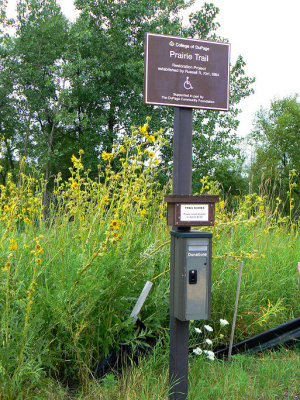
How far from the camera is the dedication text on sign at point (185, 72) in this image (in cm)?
273

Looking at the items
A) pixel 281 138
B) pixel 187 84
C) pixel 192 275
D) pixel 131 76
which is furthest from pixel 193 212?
pixel 281 138

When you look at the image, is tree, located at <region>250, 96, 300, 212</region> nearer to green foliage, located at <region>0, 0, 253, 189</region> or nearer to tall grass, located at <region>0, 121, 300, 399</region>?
green foliage, located at <region>0, 0, 253, 189</region>

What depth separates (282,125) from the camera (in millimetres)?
31562

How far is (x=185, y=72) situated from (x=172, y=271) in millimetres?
1272

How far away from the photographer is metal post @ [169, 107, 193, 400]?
270cm

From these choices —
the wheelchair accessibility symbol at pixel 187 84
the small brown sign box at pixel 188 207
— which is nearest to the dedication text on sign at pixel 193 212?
the small brown sign box at pixel 188 207

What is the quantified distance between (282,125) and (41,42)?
17.8 metres

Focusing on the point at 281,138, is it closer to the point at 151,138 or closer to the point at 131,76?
the point at 131,76

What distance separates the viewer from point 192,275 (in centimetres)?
264

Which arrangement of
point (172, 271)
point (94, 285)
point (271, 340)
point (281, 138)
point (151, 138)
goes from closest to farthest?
1. point (94, 285)
2. point (172, 271)
3. point (151, 138)
4. point (271, 340)
5. point (281, 138)

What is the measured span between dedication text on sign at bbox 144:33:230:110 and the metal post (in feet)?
0.41

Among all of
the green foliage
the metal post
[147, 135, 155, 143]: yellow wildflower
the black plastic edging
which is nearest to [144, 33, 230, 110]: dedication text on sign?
the metal post

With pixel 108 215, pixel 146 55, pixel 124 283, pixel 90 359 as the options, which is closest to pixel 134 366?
pixel 90 359

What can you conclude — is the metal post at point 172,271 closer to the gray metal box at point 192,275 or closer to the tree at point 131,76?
the gray metal box at point 192,275
